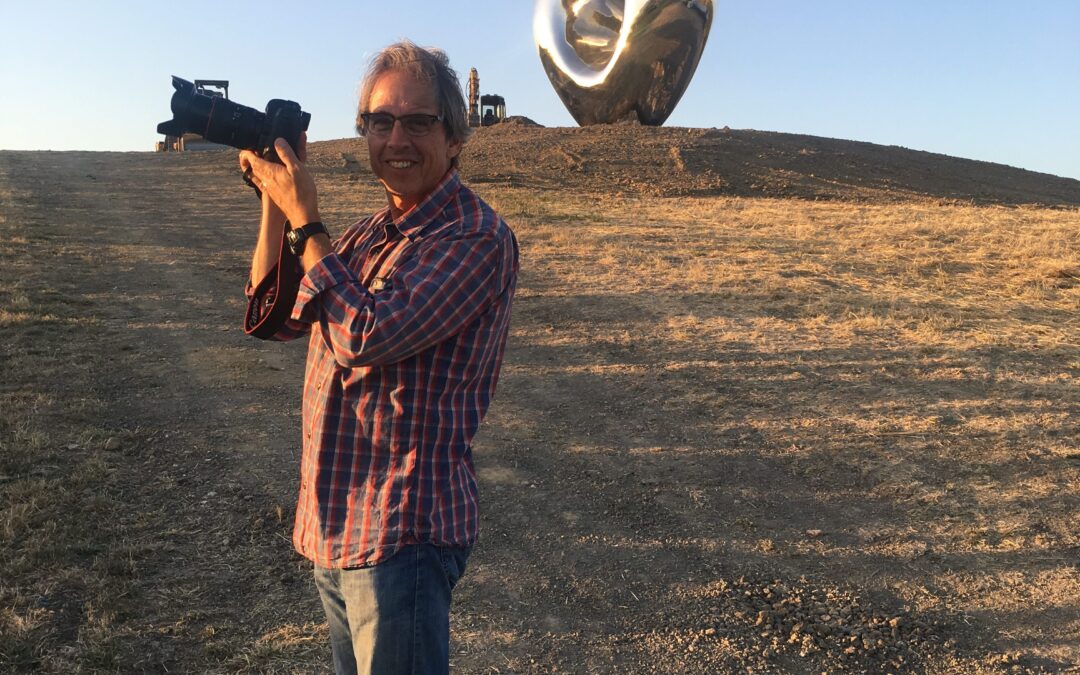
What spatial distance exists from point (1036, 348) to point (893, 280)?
2866mm

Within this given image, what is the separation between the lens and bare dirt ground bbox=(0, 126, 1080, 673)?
11.0 feet

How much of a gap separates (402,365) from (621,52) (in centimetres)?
2686

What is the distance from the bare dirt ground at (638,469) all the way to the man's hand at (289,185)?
79.1 inches

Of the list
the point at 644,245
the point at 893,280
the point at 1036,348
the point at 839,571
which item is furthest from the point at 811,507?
the point at 644,245

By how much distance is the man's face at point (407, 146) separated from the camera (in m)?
1.76

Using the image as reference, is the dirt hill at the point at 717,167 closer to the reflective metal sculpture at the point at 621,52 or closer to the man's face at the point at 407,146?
the reflective metal sculpture at the point at 621,52

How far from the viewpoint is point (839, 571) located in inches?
152

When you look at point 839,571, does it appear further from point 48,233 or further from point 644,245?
point 48,233

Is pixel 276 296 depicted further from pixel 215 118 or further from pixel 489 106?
pixel 489 106

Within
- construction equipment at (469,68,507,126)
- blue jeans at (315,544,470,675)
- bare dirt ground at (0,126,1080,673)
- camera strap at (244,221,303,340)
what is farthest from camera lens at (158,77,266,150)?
construction equipment at (469,68,507,126)

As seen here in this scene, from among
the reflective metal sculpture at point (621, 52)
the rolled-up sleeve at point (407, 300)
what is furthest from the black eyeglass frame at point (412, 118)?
the reflective metal sculpture at point (621, 52)

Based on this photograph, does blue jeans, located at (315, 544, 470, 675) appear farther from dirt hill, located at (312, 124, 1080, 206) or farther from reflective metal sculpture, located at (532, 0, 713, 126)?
reflective metal sculpture, located at (532, 0, 713, 126)

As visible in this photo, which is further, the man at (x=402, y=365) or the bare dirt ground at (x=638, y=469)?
the bare dirt ground at (x=638, y=469)

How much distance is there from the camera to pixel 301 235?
167 cm
